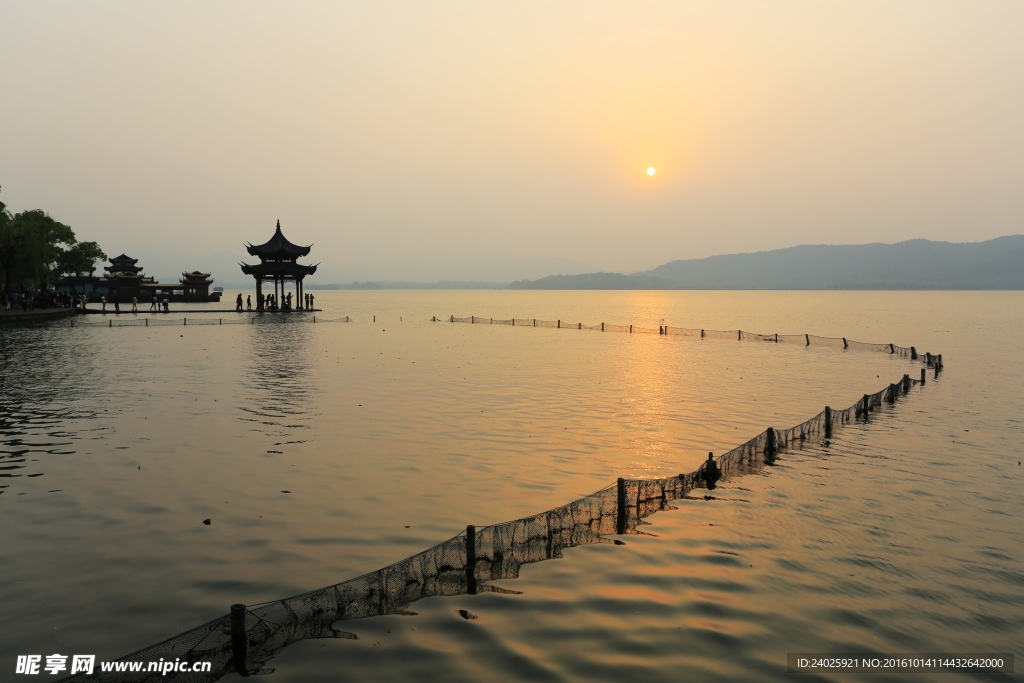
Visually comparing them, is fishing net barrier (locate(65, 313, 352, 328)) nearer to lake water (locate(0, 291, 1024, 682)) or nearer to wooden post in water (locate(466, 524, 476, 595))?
lake water (locate(0, 291, 1024, 682))

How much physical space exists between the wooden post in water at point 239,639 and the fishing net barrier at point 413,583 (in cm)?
1

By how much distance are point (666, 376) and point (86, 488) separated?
30479 mm

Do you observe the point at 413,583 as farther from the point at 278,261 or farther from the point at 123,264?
the point at 123,264

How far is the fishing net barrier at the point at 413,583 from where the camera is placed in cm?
807

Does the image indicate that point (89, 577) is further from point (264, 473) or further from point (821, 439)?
point (821, 439)

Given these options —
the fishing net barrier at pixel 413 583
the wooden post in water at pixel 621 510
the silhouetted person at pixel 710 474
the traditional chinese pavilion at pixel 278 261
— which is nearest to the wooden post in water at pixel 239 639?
the fishing net barrier at pixel 413 583

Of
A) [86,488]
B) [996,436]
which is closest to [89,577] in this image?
[86,488]

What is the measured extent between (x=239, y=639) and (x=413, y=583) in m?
2.85

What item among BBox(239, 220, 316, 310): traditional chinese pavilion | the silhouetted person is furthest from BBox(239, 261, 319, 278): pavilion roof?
the silhouetted person

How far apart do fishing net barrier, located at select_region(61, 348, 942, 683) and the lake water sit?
0.33 m

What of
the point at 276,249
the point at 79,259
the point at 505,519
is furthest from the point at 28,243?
the point at 505,519

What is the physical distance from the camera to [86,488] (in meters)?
15.7

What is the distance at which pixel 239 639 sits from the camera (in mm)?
8234

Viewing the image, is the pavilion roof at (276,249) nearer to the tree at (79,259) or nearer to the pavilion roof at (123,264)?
the tree at (79,259)
